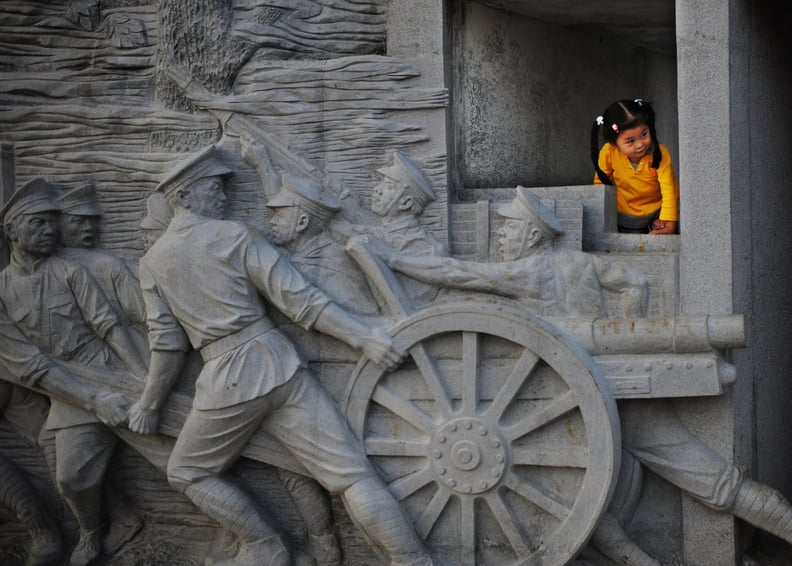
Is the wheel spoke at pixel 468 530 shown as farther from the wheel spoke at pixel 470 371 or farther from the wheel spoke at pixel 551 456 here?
the wheel spoke at pixel 470 371

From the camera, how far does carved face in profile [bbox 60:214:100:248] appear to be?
5.87 m

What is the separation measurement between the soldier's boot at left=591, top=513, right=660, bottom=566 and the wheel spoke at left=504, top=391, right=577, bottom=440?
21.4 inches

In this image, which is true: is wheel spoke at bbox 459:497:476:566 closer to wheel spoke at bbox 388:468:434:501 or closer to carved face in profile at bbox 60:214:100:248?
wheel spoke at bbox 388:468:434:501

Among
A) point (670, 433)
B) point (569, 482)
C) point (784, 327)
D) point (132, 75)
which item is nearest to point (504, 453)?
point (569, 482)

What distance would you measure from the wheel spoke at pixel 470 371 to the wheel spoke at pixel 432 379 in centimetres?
9

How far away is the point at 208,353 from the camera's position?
18.0 feet

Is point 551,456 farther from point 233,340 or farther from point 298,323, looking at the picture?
point 233,340

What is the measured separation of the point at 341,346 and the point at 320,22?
1538 millimetres

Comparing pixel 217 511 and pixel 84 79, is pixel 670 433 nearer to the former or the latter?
pixel 217 511

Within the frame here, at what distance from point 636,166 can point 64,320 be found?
284 centimetres

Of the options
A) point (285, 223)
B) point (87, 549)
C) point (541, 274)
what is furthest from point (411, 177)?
point (87, 549)

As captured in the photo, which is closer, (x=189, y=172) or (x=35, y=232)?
(x=189, y=172)

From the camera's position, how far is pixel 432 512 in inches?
214

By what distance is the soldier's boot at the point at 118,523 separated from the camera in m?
5.97
